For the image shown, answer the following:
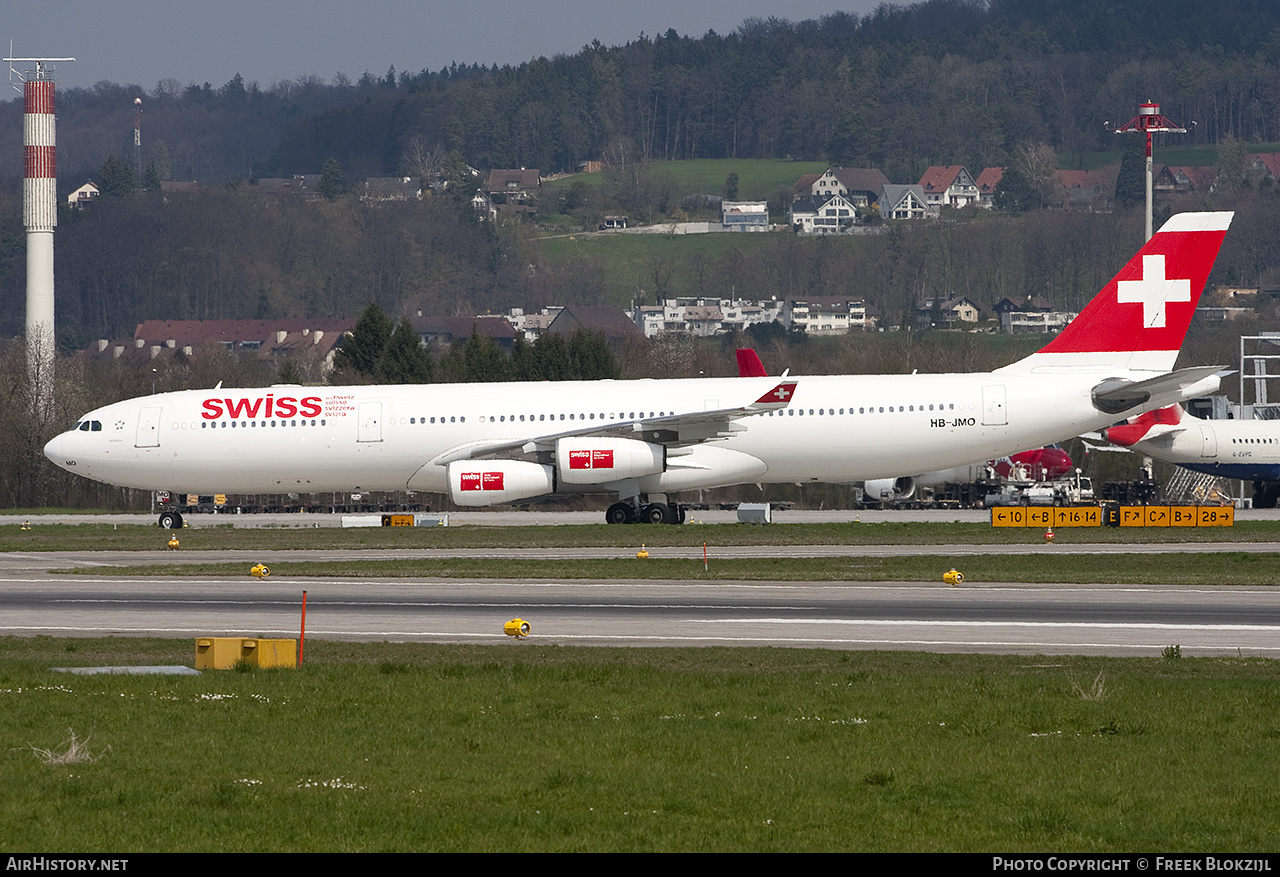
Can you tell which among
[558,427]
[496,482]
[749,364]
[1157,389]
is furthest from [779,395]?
[1157,389]

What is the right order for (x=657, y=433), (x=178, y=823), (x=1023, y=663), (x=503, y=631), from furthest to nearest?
(x=657, y=433)
(x=503, y=631)
(x=1023, y=663)
(x=178, y=823)

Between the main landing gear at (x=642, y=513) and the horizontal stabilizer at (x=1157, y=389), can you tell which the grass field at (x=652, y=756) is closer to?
the horizontal stabilizer at (x=1157, y=389)

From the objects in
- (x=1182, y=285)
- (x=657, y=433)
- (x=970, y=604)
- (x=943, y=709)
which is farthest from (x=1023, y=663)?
(x=1182, y=285)

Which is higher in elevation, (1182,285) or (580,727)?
(1182,285)

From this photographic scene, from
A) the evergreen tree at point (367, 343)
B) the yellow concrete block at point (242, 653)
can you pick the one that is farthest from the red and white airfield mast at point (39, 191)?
the yellow concrete block at point (242, 653)

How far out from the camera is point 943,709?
16188 millimetres

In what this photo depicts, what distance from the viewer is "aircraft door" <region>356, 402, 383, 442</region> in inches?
1750

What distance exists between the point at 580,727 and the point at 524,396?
1179 inches

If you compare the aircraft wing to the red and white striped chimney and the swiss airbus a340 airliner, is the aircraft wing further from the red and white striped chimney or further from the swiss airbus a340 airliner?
the red and white striped chimney

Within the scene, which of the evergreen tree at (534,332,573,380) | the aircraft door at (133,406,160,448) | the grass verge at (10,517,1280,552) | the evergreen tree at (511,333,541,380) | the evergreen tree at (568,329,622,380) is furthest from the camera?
the evergreen tree at (534,332,573,380)

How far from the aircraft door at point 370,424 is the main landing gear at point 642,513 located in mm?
6696

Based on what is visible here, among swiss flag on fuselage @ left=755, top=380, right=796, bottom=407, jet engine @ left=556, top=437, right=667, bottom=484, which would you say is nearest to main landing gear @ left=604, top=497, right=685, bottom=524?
jet engine @ left=556, top=437, right=667, bottom=484

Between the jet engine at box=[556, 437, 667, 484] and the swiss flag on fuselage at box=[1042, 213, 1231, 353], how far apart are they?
1273 centimetres

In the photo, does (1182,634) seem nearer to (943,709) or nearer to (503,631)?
(943,709)
